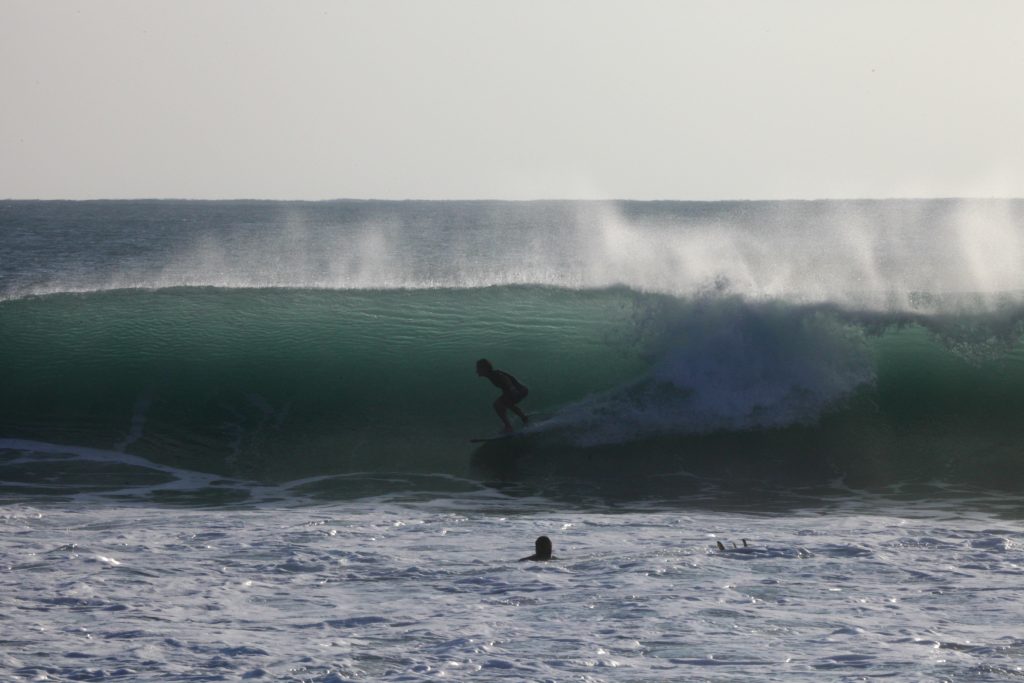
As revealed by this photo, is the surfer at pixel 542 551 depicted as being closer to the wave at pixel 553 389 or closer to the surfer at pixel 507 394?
the wave at pixel 553 389

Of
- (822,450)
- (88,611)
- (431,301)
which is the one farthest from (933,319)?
(88,611)

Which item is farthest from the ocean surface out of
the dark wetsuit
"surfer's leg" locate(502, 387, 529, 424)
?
the dark wetsuit

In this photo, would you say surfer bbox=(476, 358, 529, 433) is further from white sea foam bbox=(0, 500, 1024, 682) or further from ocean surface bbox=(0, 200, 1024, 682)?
white sea foam bbox=(0, 500, 1024, 682)

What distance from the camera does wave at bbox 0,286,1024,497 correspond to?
12836mm

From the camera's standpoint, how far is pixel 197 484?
1200 cm

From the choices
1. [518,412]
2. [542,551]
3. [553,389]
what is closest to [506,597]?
[542,551]

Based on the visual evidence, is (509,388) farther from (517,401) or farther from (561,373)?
(561,373)

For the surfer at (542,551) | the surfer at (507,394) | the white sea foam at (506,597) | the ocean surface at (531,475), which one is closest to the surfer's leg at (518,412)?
the surfer at (507,394)

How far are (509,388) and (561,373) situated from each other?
2379mm

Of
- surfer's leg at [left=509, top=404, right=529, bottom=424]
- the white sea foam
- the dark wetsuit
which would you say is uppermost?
the dark wetsuit

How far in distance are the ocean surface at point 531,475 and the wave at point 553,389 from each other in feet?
0.17

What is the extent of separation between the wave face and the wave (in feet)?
0.11

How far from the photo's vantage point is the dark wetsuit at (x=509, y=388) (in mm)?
13023

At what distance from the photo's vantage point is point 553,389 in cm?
1492
